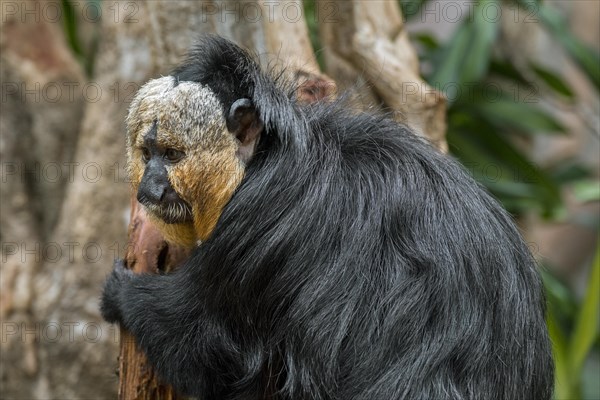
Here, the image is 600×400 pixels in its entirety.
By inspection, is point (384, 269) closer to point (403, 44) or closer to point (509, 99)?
point (403, 44)

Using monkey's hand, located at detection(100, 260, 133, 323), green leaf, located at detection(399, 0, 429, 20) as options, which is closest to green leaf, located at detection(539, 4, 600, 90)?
green leaf, located at detection(399, 0, 429, 20)

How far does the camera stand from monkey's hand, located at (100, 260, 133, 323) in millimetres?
3377

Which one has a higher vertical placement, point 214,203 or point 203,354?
point 214,203

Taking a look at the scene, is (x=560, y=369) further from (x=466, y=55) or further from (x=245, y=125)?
(x=245, y=125)

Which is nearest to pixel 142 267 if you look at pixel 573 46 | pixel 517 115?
pixel 517 115

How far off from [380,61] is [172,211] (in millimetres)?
1522

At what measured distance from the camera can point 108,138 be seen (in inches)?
211

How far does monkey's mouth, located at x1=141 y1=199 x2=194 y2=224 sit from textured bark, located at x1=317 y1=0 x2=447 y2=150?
117cm

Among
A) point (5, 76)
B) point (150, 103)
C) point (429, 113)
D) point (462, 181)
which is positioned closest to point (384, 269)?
point (462, 181)

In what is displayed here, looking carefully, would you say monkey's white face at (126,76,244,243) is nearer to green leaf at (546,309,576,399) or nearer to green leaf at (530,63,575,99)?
green leaf at (546,309,576,399)

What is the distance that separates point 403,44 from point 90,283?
240 centimetres

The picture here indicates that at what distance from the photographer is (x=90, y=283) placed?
5.35m

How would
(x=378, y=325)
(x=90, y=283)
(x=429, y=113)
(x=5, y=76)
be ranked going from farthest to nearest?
(x=5, y=76)
(x=90, y=283)
(x=429, y=113)
(x=378, y=325)

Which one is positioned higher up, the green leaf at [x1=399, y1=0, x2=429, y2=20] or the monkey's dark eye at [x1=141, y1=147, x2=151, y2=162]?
the green leaf at [x1=399, y1=0, x2=429, y2=20]
